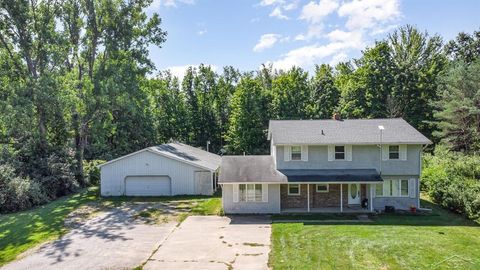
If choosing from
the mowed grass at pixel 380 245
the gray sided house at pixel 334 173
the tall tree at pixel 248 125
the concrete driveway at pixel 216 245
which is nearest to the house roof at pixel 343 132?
the gray sided house at pixel 334 173

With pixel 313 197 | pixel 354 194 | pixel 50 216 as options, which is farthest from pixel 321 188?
pixel 50 216

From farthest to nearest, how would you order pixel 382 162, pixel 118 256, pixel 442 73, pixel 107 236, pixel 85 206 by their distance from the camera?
pixel 442 73
pixel 85 206
pixel 382 162
pixel 107 236
pixel 118 256

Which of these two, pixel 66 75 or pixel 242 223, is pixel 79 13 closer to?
pixel 66 75

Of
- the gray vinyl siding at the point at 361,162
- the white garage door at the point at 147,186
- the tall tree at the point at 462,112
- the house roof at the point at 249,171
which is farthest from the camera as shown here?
the tall tree at the point at 462,112

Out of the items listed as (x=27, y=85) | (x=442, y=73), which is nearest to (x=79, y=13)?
(x=27, y=85)

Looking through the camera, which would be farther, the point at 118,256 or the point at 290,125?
the point at 290,125

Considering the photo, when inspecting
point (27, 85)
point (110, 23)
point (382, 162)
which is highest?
point (110, 23)

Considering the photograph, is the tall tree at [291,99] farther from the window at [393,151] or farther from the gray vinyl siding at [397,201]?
the gray vinyl siding at [397,201]

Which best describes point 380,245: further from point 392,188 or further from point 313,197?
point 392,188
